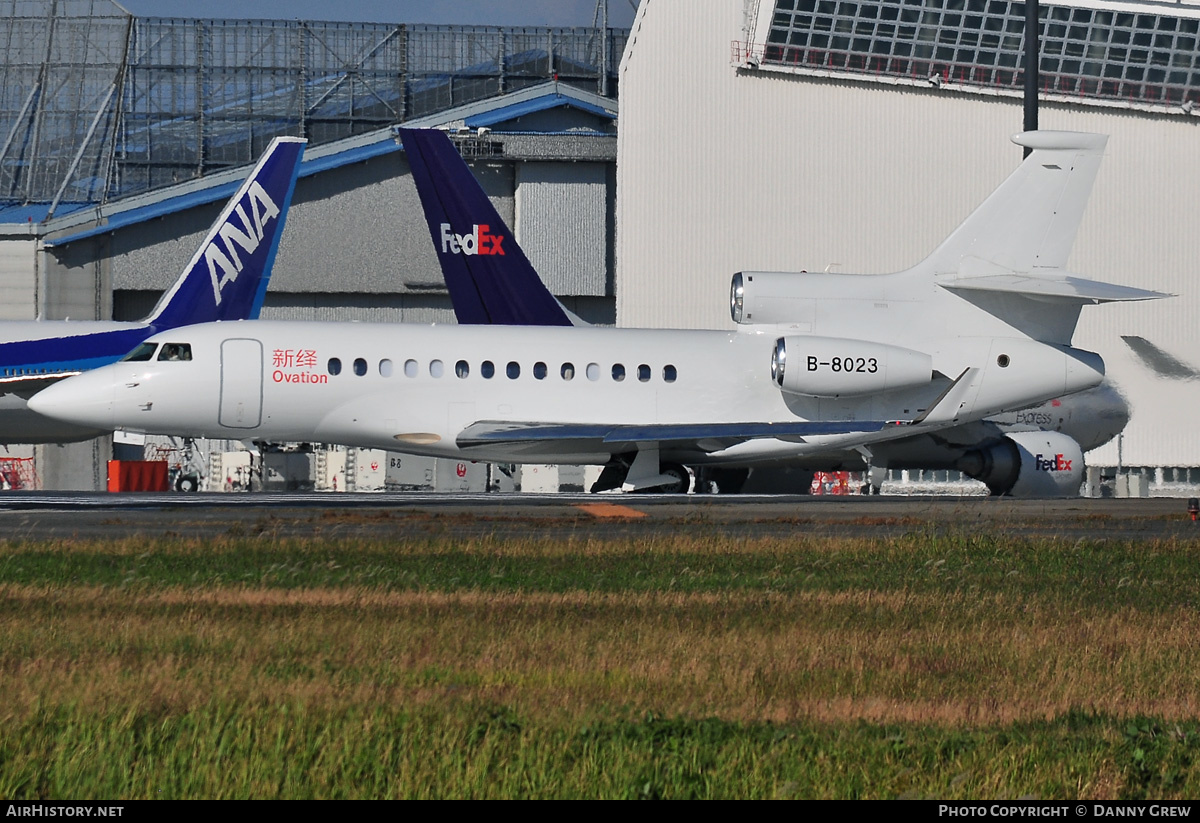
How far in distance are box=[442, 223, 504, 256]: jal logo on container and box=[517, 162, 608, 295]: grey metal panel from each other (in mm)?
13539

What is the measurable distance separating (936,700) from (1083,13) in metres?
39.4

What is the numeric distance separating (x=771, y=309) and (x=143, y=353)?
12.3 meters

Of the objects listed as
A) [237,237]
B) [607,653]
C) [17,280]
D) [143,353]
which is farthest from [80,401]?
[17,280]

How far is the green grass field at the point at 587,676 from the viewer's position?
6.65 meters

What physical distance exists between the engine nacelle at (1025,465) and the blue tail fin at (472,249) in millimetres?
10009

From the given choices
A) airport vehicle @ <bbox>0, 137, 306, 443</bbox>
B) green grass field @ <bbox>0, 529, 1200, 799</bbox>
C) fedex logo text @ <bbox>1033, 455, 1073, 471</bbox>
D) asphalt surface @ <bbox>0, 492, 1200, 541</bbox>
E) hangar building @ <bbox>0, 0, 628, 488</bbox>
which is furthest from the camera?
hangar building @ <bbox>0, 0, 628, 488</bbox>

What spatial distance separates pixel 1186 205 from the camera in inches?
1714

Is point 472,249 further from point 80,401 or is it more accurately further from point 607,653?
point 607,653

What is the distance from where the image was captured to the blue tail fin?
35.0m

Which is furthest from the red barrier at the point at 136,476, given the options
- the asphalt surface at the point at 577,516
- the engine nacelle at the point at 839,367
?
the engine nacelle at the point at 839,367

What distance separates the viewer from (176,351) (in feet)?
86.7

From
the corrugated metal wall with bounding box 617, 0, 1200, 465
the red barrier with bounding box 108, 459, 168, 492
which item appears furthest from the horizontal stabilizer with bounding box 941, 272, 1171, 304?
the red barrier with bounding box 108, 459, 168, 492

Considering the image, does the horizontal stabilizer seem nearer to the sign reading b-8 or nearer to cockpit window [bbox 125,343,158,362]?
the sign reading b-8
